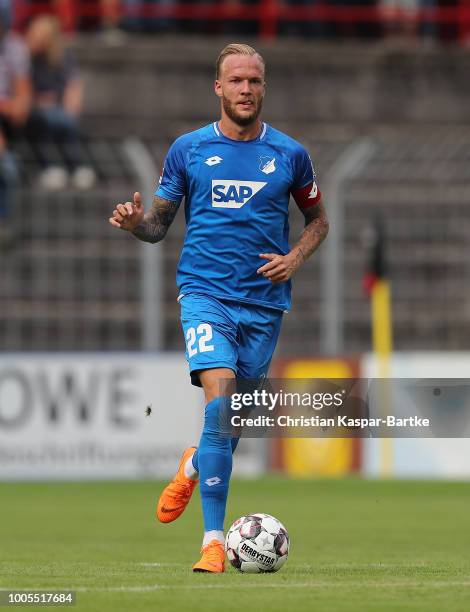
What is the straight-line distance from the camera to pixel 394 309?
17.5 m

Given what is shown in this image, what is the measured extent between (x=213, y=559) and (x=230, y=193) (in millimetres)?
1566

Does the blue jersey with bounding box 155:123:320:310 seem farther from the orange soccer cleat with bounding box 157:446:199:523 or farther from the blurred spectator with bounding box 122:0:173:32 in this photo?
the blurred spectator with bounding box 122:0:173:32

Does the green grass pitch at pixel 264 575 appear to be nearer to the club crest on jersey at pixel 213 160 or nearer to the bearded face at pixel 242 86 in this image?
the club crest on jersey at pixel 213 160

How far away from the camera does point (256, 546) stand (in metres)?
7.06

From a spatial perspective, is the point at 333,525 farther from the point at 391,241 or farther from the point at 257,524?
the point at 391,241

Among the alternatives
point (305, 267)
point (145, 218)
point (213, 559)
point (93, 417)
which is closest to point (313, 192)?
point (145, 218)

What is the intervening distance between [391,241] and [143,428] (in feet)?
11.0

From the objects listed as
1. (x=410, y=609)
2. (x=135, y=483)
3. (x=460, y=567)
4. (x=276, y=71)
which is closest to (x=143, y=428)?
(x=135, y=483)

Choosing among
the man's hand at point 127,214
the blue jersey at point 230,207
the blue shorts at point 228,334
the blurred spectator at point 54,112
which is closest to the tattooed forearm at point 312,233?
the blue jersey at point 230,207

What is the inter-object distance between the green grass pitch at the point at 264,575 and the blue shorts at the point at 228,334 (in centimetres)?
88

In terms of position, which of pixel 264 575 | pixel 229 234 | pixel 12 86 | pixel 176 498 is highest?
pixel 12 86

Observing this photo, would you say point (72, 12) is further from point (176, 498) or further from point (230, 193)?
point (230, 193)

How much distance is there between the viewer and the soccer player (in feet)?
23.6

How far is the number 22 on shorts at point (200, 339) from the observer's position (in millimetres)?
7180
